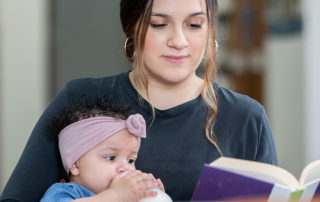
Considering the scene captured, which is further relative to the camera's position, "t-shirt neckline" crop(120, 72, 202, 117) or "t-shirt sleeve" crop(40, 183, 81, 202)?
"t-shirt neckline" crop(120, 72, 202, 117)

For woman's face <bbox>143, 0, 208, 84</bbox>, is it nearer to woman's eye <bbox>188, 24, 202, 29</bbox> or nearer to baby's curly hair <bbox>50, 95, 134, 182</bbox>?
woman's eye <bbox>188, 24, 202, 29</bbox>

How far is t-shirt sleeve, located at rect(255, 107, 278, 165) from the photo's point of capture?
4.59 feet

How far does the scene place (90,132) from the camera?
1246mm

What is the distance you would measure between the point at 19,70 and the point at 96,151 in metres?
2.73

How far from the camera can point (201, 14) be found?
136 centimetres

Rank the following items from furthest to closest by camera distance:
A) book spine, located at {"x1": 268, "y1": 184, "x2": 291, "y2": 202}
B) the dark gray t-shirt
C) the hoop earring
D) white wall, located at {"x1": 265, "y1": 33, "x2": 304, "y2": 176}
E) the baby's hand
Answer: white wall, located at {"x1": 265, "y1": 33, "x2": 304, "y2": 176} → the hoop earring → the dark gray t-shirt → the baby's hand → book spine, located at {"x1": 268, "y1": 184, "x2": 291, "y2": 202}

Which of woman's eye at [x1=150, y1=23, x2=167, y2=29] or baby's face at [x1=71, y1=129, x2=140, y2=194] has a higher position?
woman's eye at [x1=150, y1=23, x2=167, y2=29]

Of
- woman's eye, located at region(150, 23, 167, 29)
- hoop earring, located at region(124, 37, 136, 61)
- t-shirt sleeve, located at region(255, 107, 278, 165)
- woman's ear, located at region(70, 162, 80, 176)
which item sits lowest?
woman's ear, located at region(70, 162, 80, 176)

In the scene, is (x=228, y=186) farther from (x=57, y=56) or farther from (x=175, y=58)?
(x=57, y=56)

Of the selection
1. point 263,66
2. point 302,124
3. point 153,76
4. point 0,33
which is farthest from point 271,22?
point 153,76

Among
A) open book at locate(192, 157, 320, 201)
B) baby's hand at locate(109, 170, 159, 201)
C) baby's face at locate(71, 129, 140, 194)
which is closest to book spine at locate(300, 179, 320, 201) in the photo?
open book at locate(192, 157, 320, 201)

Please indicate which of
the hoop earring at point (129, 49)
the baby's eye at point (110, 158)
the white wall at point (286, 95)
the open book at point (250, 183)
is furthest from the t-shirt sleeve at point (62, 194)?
the white wall at point (286, 95)

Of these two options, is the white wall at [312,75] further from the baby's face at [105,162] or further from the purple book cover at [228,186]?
the purple book cover at [228,186]

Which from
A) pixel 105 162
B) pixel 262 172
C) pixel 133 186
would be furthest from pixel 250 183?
pixel 105 162
